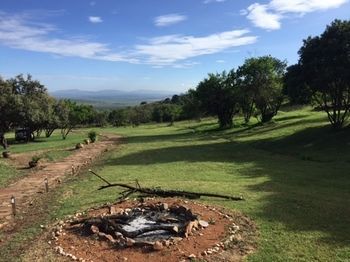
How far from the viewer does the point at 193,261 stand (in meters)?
9.42

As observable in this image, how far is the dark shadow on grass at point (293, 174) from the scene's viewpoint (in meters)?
12.2

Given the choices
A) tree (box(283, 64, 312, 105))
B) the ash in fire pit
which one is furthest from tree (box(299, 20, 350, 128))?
the ash in fire pit

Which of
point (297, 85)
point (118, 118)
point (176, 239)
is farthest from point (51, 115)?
point (118, 118)

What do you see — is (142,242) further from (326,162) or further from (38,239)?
(326,162)

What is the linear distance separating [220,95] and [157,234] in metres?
50.8

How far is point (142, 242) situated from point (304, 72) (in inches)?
1140

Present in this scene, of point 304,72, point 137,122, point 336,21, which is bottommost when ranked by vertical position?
point 137,122

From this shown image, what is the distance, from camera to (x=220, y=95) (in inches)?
2392

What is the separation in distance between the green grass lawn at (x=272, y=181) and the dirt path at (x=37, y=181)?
1.31 m

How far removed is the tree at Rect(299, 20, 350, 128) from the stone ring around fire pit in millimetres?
23286

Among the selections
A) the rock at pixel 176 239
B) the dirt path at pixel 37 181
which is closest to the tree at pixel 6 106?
the dirt path at pixel 37 181

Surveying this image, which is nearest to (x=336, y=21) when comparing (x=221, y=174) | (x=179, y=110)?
(x=221, y=174)

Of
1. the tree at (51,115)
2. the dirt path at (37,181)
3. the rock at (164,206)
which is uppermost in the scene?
the tree at (51,115)

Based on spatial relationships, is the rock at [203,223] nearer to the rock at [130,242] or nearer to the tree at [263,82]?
the rock at [130,242]
